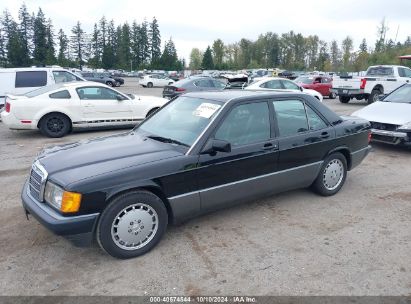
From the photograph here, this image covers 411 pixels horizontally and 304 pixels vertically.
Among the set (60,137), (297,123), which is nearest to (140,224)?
(297,123)

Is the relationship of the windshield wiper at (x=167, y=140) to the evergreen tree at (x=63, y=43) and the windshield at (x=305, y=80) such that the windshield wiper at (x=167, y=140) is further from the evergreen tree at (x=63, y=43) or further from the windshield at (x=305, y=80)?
the evergreen tree at (x=63, y=43)

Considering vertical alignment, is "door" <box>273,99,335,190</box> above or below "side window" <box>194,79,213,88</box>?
below

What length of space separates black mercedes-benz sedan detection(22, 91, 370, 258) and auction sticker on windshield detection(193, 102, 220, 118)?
0.02 metres

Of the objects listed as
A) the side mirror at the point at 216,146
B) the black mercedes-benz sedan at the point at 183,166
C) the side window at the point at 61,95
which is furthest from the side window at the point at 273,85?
the side mirror at the point at 216,146

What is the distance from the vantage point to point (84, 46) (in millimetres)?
97688

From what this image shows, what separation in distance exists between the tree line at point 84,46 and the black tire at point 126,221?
7715 centimetres

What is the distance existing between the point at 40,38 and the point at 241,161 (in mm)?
89967

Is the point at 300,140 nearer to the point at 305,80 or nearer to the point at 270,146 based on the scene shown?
the point at 270,146

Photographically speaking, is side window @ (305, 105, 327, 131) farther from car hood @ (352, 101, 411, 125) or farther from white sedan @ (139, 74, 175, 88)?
white sedan @ (139, 74, 175, 88)

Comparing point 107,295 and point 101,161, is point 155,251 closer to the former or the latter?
point 107,295

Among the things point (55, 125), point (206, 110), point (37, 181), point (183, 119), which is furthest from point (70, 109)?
point (206, 110)

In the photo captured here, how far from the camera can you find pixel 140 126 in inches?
187

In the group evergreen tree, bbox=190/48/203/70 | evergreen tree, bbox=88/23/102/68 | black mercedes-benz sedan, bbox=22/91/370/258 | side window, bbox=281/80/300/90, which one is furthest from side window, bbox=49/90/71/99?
evergreen tree, bbox=190/48/203/70

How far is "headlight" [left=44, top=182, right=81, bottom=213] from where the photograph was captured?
3109 millimetres
